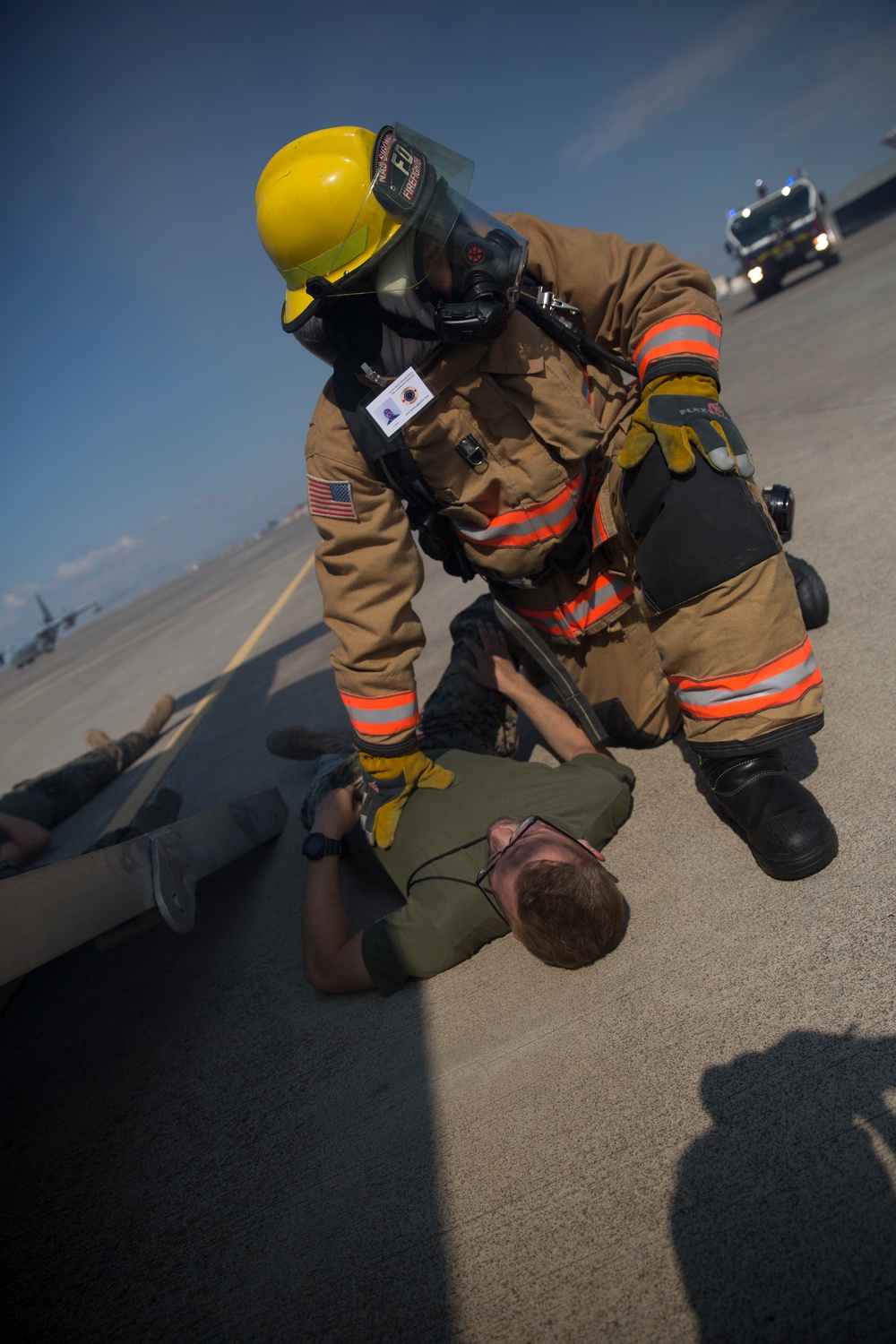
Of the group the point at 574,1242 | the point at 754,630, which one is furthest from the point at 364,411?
the point at 574,1242

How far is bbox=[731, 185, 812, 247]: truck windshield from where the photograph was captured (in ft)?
61.7

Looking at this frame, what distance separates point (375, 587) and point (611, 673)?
3.12ft

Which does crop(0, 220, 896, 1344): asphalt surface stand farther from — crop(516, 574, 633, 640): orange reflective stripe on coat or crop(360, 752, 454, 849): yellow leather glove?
crop(516, 574, 633, 640): orange reflective stripe on coat

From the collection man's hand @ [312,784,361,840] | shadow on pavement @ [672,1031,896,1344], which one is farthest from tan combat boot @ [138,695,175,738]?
shadow on pavement @ [672,1031,896,1344]

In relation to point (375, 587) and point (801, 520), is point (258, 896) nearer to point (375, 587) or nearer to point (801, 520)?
point (375, 587)

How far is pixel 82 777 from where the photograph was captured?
4.90 metres

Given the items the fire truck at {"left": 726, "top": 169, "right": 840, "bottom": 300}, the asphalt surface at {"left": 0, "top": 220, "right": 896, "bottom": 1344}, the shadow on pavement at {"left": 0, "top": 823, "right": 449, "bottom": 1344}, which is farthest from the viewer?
the fire truck at {"left": 726, "top": 169, "right": 840, "bottom": 300}

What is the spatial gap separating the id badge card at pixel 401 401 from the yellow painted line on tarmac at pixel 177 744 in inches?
107

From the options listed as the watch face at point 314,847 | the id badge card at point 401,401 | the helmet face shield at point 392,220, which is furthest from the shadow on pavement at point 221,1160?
the helmet face shield at point 392,220

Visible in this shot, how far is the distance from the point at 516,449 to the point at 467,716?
40.6 inches

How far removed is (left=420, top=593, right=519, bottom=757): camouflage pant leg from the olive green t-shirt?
33cm

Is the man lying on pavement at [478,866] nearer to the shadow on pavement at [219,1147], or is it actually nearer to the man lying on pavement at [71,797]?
the shadow on pavement at [219,1147]

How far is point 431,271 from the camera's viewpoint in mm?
2037

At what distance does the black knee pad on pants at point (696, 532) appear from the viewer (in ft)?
6.28
